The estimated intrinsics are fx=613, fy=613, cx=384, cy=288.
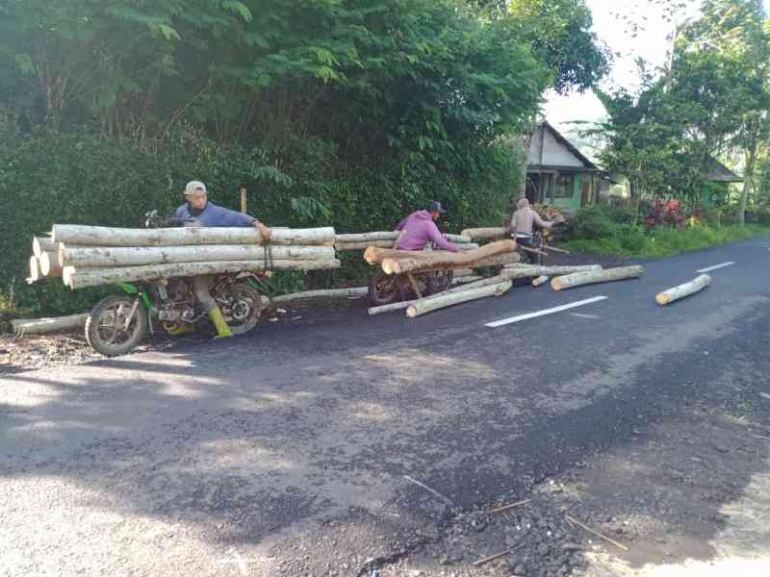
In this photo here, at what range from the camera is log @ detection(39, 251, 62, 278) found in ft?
21.4

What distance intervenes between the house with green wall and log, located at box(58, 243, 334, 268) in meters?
24.5

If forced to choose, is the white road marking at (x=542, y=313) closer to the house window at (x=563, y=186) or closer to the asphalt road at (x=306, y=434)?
the asphalt road at (x=306, y=434)

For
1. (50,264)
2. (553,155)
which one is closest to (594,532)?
(50,264)

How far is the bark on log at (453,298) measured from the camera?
9.10 metres

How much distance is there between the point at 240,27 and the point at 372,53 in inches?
89.7

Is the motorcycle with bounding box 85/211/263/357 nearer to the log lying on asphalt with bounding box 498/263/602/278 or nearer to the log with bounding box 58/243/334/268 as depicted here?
the log with bounding box 58/243/334/268

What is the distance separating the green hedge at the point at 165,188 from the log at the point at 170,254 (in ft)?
5.56

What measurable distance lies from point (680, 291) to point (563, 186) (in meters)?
25.9

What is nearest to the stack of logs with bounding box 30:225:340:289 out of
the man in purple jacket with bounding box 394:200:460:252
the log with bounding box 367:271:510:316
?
the log with bounding box 367:271:510:316

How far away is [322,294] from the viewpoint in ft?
33.3

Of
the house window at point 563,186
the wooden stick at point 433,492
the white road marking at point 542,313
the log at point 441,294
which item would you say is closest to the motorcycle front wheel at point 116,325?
the log at point 441,294

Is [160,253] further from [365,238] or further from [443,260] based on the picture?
[443,260]

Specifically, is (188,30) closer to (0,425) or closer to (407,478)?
(0,425)

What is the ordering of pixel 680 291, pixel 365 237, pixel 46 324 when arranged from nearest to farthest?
pixel 46 324 → pixel 365 237 → pixel 680 291
